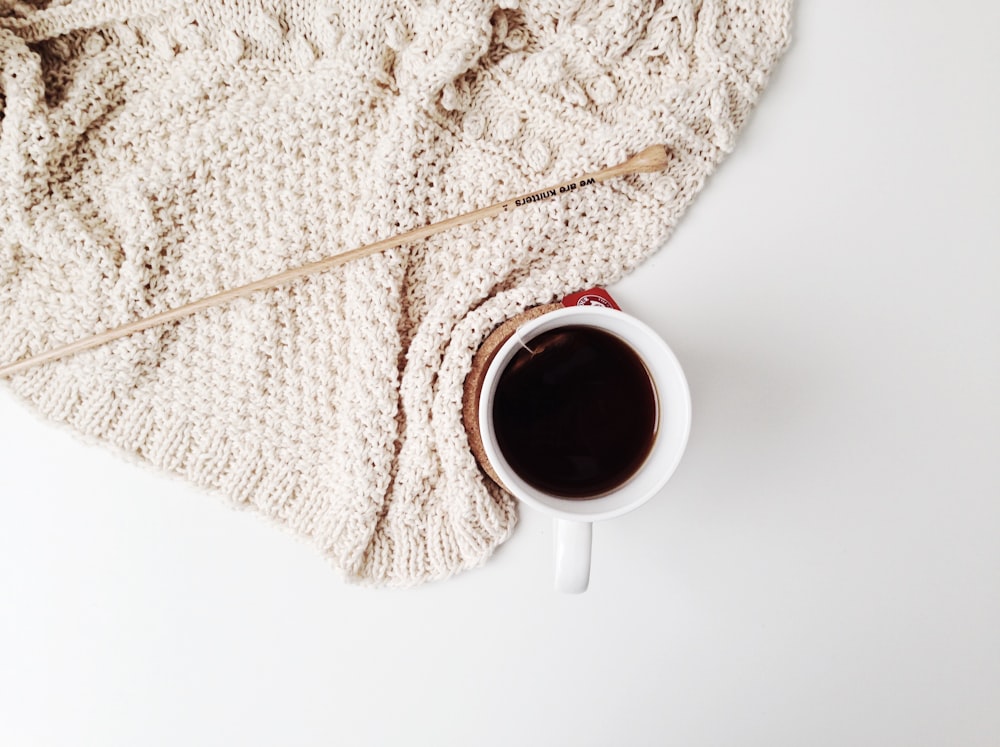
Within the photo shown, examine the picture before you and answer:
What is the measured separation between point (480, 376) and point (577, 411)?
9 cm

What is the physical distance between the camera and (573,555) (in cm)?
45

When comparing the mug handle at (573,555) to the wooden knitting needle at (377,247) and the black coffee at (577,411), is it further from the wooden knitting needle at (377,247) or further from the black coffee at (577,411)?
the wooden knitting needle at (377,247)

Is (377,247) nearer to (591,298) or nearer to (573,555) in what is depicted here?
(591,298)

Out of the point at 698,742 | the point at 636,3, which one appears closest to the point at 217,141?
the point at 636,3

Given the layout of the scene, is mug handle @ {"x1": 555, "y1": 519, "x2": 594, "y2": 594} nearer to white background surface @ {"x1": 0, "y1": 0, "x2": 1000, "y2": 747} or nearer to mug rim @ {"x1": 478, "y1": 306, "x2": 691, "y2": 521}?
mug rim @ {"x1": 478, "y1": 306, "x2": 691, "y2": 521}

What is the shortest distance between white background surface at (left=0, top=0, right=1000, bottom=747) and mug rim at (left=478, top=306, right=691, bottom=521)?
0.13 meters

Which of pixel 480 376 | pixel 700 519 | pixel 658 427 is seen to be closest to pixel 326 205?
pixel 480 376

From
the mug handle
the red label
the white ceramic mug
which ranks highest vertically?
the red label

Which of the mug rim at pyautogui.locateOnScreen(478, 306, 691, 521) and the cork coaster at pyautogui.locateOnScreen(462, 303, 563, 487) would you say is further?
the cork coaster at pyautogui.locateOnScreen(462, 303, 563, 487)

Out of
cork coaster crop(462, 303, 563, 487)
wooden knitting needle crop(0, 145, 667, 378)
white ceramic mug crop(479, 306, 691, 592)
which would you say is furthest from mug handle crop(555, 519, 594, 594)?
wooden knitting needle crop(0, 145, 667, 378)

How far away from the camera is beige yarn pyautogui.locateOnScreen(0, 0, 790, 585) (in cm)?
55

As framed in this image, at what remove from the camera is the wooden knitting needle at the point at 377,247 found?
1.76 feet

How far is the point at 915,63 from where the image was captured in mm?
585

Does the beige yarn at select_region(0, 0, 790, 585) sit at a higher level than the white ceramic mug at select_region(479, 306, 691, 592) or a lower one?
higher
